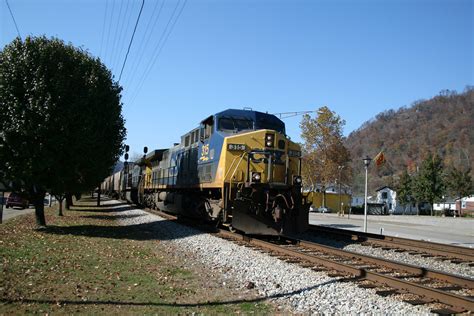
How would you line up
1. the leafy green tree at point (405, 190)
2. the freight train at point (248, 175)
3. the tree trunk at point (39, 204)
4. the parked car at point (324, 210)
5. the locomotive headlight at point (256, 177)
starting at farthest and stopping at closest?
1. the leafy green tree at point (405, 190)
2. the parked car at point (324, 210)
3. the tree trunk at point (39, 204)
4. the freight train at point (248, 175)
5. the locomotive headlight at point (256, 177)

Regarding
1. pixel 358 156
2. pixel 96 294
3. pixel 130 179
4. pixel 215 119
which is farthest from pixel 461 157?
pixel 96 294

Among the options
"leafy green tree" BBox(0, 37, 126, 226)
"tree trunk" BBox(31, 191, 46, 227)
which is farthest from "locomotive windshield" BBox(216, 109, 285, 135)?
"tree trunk" BBox(31, 191, 46, 227)

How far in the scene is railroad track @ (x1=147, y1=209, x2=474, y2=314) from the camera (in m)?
6.58

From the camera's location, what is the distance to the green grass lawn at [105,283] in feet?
20.7

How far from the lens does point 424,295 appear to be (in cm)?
702

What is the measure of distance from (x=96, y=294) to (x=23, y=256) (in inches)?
172

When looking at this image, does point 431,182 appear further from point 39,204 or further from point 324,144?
point 39,204

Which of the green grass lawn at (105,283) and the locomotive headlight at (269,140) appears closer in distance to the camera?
the green grass lawn at (105,283)

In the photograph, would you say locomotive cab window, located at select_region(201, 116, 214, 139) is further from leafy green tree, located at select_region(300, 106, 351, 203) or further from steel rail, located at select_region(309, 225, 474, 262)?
leafy green tree, located at select_region(300, 106, 351, 203)

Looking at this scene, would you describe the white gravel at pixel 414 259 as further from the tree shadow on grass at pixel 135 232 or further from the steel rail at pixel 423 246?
the tree shadow on grass at pixel 135 232

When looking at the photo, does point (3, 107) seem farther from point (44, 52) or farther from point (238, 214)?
point (238, 214)

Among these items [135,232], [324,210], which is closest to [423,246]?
[135,232]

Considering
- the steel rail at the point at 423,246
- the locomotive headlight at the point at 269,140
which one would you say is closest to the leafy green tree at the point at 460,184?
the steel rail at the point at 423,246

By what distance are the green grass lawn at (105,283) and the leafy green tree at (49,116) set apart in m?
3.96
